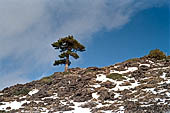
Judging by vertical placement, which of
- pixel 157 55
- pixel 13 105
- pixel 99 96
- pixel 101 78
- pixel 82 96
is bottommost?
pixel 99 96

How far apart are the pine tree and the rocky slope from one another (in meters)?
10.7

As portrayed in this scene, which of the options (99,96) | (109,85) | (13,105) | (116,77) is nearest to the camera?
(99,96)

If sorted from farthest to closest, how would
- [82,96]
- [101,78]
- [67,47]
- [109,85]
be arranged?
[67,47] → [101,78] → [109,85] → [82,96]

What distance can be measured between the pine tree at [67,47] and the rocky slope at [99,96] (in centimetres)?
1070

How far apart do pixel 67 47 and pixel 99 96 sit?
23048mm

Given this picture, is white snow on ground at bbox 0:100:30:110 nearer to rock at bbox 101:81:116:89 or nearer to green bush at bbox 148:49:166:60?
rock at bbox 101:81:116:89

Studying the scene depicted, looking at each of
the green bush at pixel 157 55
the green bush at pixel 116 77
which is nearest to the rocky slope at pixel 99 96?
the green bush at pixel 116 77

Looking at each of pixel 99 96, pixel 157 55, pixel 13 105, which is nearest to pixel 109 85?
pixel 99 96

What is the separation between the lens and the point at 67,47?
139 feet

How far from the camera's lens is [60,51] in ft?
139

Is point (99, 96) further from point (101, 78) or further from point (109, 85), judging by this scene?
point (101, 78)

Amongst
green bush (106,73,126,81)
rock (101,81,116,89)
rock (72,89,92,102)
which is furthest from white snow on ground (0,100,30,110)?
green bush (106,73,126,81)

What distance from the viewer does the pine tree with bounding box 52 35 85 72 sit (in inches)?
1612

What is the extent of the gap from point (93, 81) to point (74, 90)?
12.2 feet
